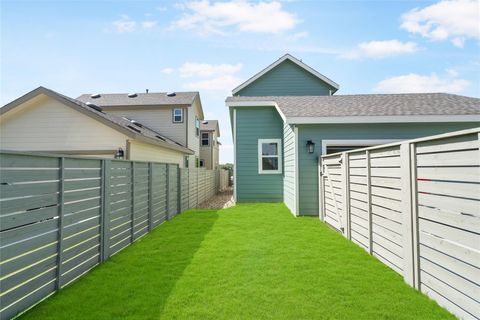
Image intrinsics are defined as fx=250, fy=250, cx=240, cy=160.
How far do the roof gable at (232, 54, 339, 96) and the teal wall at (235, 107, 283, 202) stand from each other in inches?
158

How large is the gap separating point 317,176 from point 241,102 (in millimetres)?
4279

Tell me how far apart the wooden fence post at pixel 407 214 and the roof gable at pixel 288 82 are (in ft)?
A: 36.3

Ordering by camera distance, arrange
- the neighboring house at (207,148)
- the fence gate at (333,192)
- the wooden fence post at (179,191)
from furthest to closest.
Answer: the neighboring house at (207,148) → the wooden fence post at (179,191) → the fence gate at (333,192)

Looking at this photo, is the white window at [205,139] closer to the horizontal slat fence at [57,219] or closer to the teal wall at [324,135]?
the teal wall at [324,135]

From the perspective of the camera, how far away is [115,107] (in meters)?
16.0

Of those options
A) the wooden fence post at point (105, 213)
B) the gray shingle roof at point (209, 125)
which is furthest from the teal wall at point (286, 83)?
the gray shingle roof at point (209, 125)

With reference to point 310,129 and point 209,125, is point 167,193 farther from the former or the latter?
point 209,125

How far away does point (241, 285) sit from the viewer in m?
3.07

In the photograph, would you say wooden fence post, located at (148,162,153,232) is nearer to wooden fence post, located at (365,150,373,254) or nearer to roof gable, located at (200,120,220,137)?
wooden fence post, located at (365,150,373,254)

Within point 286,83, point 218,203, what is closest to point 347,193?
point 218,203

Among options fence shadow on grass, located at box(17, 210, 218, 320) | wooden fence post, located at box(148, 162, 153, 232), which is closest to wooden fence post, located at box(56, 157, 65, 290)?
fence shadow on grass, located at box(17, 210, 218, 320)

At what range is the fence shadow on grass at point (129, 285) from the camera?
251 centimetres

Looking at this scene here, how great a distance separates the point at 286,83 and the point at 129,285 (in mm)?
12660

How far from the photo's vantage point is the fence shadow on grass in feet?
8.25
